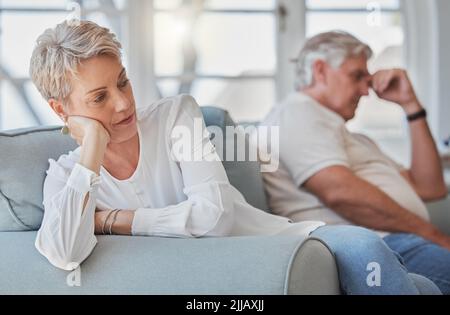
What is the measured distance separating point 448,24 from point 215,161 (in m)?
1.91

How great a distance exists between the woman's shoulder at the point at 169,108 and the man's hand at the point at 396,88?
2.48ft

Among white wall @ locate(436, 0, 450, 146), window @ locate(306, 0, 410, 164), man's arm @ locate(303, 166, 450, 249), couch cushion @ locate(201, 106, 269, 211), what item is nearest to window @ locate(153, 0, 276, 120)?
window @ locate(306, 0, 410, 164)

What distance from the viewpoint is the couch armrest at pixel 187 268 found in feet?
3.45

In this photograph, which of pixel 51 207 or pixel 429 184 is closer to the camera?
pixel 51 207

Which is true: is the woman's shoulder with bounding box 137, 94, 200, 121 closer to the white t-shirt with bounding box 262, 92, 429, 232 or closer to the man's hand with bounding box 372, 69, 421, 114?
the white t-shirt with bounding box 262, 92, 429, 232

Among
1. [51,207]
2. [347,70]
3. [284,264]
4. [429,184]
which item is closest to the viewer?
[284,264]

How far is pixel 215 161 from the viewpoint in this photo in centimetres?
123

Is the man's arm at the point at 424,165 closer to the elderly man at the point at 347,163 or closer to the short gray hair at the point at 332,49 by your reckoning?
the elderly man at the point at 347,163

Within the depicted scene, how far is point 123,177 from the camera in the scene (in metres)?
1.23

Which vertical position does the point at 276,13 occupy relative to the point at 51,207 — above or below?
above

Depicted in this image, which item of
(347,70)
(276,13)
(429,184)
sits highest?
(276,13)

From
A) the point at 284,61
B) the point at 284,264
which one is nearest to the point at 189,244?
the point at 284,264

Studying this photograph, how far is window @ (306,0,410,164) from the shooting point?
2.91 metres
